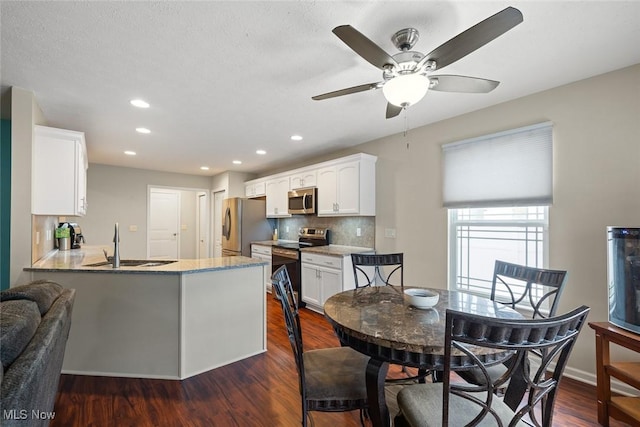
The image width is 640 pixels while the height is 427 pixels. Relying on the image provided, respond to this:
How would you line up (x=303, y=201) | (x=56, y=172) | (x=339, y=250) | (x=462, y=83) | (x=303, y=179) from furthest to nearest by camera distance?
(x=303, y=179) → (x=303, y=201) → (x=339, y=250) → (x=56, y=172) → (x=462, y=83)

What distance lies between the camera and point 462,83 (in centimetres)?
168

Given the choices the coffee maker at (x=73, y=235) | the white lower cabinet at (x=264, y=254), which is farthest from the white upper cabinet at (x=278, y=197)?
the coffee maker at (x=73, y=235)

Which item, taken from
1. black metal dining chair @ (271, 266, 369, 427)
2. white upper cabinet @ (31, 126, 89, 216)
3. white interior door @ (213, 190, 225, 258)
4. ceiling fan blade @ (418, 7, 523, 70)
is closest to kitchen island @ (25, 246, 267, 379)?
white upper cabinet @ (31, 126, 89, 216)

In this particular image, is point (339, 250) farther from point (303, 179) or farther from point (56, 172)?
point (56, 172)

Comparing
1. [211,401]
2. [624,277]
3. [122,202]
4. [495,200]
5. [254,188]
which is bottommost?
[211,401]

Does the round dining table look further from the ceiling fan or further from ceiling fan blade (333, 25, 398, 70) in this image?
ceiling fan blade (333, 25, 398, 70)

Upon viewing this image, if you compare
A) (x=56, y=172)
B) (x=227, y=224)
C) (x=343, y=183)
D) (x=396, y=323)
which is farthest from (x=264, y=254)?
(x=396, y=323)

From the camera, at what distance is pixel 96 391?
217 centimetres

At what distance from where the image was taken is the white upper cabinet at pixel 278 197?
5.09 m

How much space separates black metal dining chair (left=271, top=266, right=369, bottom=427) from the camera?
1.40 metres

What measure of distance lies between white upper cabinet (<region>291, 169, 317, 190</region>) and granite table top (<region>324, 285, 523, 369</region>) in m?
2.74

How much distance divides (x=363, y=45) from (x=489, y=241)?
2392mm

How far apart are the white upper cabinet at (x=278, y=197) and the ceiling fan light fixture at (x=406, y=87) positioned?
3.61 m

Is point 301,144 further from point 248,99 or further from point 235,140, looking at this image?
point 248,99
